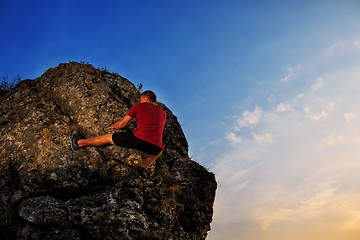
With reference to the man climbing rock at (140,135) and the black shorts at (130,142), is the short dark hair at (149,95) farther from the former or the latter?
the black shorts at (130,142)

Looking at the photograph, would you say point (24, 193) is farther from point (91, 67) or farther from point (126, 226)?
point (91, 67)

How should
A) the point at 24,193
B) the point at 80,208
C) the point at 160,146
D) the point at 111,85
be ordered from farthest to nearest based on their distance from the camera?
the point at 111,85 < the point at 160,146 < the point at 24,193 < the point at 80,208

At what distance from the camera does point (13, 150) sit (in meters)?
9.05

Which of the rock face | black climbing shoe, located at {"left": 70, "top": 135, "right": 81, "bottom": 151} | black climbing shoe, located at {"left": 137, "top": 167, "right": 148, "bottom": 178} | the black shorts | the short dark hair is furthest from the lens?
black climbing shoe, located at {"left": 137, "top": 167, "right": 148, "bottom": 178}

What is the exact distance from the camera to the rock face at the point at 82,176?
24.3 feet

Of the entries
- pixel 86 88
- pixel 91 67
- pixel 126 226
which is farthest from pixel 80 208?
pixel 91 67

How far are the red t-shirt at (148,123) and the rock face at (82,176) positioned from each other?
1754 mm

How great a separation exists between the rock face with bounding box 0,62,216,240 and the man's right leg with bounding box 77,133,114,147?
513 millimetres

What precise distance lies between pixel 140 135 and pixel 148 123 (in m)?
0.48

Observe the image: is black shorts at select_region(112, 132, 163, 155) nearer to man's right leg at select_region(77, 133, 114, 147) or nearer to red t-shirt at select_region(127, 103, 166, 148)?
red t-shirt at select_region(127, 103, 166, 148)

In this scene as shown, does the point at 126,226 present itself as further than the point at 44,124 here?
No

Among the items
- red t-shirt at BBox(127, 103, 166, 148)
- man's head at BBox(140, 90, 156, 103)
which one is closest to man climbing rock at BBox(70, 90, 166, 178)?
red t-shirt at BBox(127, 103, 166, 148)

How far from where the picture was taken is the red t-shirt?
337 inches

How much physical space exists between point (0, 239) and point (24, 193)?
5.24 ft
